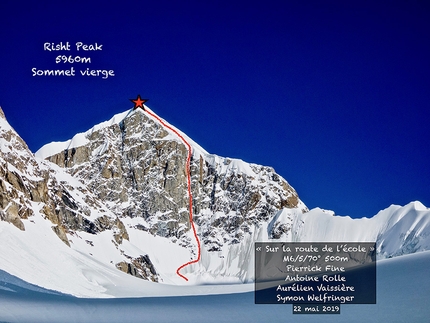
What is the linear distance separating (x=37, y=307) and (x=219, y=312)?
6.27 meters

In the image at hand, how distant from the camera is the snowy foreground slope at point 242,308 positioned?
14383 millimetres

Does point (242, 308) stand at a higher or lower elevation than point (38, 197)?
lower

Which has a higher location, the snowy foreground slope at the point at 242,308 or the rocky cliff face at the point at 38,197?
the rocky cliff face at the point at 38,197

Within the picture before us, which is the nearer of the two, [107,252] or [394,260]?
[394,260]

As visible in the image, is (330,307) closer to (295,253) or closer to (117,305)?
(295,253)

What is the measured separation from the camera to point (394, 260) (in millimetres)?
17062

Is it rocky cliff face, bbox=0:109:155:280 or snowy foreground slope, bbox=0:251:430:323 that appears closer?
snowy foreground slope, bbox=0:251:430:323

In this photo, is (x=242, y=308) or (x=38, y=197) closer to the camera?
(x=242, y=308)

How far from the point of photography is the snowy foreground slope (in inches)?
566

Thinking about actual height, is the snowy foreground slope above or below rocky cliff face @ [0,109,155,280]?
below

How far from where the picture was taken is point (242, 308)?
1606 centimetres

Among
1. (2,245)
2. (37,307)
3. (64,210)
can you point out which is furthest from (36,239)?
(37,307)

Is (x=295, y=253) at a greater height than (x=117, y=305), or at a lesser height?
greater

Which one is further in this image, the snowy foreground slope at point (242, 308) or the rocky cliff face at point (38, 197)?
the rocky cliff face at point (38, 197)
